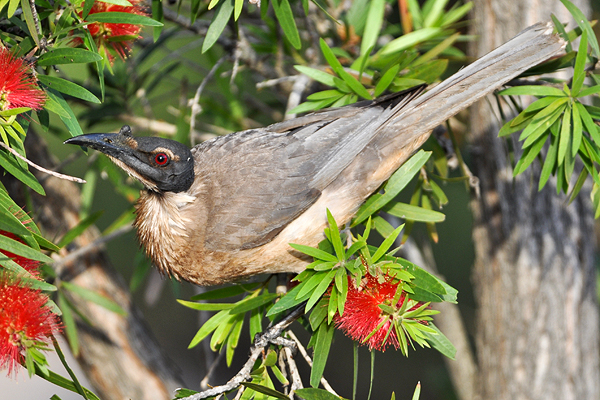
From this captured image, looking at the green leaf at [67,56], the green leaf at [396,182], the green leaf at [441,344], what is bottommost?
the green leaf at [441,344]

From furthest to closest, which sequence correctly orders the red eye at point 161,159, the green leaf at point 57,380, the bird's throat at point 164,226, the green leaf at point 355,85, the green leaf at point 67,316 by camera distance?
the green leaf at point 67,316
the bird's throat at point 164,226
the green leaf at point 355,85
the red eye at point 161,159
the green leaf at point 57,380

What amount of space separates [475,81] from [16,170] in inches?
66.3

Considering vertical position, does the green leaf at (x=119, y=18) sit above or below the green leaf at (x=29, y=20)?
above

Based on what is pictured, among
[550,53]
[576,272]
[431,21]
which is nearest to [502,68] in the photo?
[550,53]

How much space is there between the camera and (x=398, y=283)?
170cm

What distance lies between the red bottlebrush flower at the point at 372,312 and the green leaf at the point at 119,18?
1.10 metres

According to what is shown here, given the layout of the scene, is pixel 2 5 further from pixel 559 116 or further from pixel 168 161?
pixel 559 116

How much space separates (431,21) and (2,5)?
211cm

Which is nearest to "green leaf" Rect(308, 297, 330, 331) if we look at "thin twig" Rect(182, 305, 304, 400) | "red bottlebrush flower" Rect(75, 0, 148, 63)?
"thin twig" Rect(182, 305, 304, 400)

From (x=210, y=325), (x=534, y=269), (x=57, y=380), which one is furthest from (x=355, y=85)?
(x=57, y=380)

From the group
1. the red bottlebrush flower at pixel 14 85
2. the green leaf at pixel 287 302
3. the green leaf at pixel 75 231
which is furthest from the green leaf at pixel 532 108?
the green leaf at pixel 75 231

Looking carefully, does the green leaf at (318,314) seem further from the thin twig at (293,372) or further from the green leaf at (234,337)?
the green leaf at (234,337)

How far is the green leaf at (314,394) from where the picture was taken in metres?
1.58

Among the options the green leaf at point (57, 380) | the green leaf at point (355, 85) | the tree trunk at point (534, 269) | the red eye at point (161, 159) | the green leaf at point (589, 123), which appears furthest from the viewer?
the tree trunk at point (534, 269)
